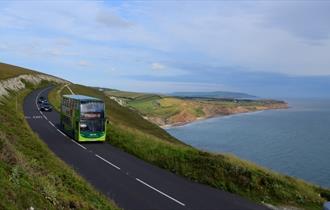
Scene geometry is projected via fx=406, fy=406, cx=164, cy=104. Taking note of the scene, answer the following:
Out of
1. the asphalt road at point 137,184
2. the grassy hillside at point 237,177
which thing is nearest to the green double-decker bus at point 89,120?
the asphalt road at point 137,184

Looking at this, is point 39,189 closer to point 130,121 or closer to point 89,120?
point 89,120

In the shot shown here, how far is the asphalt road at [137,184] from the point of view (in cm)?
2023

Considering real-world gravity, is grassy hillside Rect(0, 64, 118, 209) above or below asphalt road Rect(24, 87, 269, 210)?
above

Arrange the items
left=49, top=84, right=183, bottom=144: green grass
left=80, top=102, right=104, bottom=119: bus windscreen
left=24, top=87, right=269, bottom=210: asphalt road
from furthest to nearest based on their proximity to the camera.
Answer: left=49, top=84, right=183, bottom=144: green grass < left=80, top=102, right=104, bottom=119: bus windscreen < left=24, top=87, right=269, bottom=210: asphalt road

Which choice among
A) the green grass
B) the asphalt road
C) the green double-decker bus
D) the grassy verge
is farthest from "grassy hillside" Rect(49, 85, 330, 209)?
the green grass

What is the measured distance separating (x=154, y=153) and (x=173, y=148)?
145 centimetres

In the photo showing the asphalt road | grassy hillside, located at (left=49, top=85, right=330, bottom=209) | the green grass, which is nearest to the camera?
the asphalt road

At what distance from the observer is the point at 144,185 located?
23047 millimetres

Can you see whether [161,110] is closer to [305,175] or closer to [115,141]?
[305,175]

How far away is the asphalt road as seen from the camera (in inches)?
797

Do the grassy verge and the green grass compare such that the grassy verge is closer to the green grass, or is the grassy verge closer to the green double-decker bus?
the green double-decker bus

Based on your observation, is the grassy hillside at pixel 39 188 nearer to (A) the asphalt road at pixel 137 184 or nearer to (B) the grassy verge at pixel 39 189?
(B) the grassy verge at pixel 39 189

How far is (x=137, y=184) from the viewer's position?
2319 cm

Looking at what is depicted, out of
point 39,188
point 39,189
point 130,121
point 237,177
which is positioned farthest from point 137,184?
point 130,121
